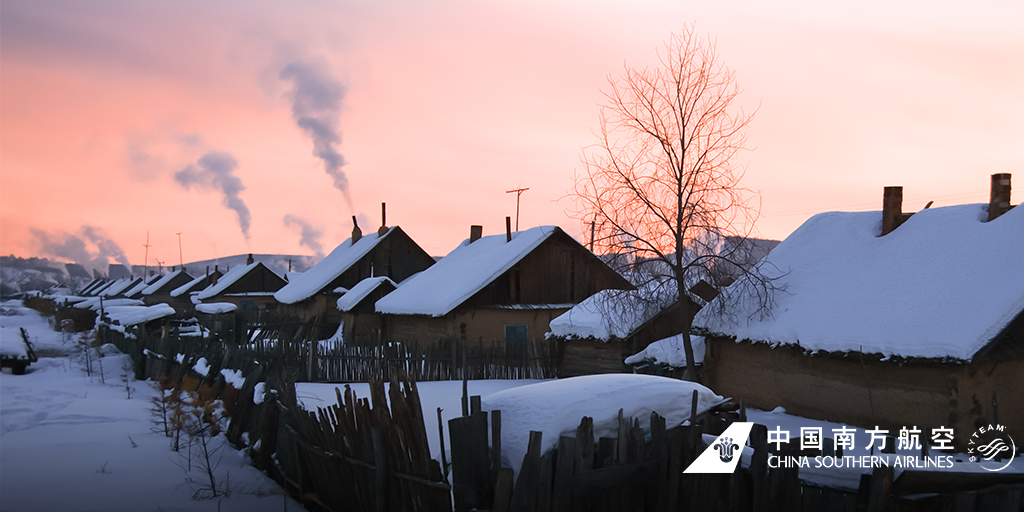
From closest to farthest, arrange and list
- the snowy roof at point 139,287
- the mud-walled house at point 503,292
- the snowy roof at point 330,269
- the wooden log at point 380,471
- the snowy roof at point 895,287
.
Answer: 1. the wooden log at point 380,471
2. the snowy roof at point 895,287
3. the mud-walled house at point 503,292
4. the snowy roof at point 330,269
5. the snowy roof at point 139,287

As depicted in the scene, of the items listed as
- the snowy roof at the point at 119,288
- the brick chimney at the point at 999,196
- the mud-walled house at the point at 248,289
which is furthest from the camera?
the snowy roof at the point at 119,288

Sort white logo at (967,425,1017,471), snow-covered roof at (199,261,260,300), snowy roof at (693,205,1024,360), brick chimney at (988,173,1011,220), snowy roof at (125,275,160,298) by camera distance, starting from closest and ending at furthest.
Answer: white logo at (967,425,1017,471)
snowy roof at (693,205,1024,360)
brick chimney at (988,173,1011,220)
snow-covered roof at (199,261,260,300)
snowy roof at (125,275,160,298)

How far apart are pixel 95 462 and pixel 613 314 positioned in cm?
1175

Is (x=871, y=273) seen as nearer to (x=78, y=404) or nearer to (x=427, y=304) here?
(x=427, y=304)

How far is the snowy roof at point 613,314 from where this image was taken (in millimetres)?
14375

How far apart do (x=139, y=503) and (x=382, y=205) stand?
94.3 feet

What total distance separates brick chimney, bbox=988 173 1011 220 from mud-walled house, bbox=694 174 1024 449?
18 mm

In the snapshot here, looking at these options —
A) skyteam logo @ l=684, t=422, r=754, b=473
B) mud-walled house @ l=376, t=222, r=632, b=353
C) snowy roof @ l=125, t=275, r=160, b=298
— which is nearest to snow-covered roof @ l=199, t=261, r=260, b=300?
mud-walled house @ l=376, t=222, r=632, b=353

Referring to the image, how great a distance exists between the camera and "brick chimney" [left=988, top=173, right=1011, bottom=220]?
1233 centimetres

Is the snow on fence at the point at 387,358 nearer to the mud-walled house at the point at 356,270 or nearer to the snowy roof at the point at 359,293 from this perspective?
the snowy roof at the point at 359,293

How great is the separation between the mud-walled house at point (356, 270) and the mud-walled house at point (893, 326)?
66.3 ft

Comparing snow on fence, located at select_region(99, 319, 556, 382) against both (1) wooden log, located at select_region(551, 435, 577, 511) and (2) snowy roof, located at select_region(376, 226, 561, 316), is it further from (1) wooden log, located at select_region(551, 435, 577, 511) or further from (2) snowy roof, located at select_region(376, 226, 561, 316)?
(1) wooden log, located at select_region(551, 435, 577, 511)

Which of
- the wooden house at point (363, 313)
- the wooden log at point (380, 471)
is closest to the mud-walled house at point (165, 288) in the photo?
the wooden house at point (363, 313)

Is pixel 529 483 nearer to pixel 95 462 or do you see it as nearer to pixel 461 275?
pixel 95 462
